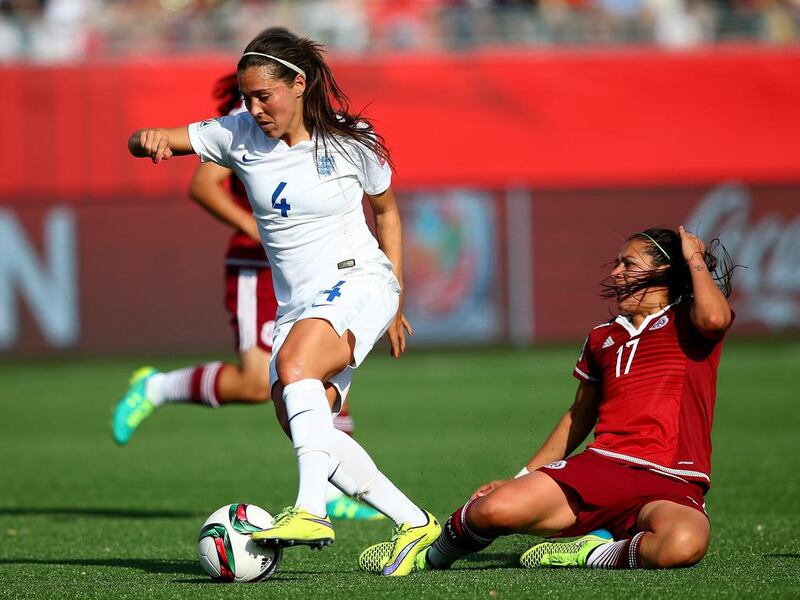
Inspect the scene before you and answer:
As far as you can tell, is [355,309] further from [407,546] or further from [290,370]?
[407,546]

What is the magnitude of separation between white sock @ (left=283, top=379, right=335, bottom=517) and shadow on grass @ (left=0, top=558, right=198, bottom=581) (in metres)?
0.85

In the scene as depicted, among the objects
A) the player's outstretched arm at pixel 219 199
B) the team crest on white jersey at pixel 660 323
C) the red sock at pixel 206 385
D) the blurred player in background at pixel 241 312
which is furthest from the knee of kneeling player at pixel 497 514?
the red sock at pixel 206 385

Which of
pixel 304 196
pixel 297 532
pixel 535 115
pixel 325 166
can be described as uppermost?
pixel 325 166

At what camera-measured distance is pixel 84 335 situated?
1656cm

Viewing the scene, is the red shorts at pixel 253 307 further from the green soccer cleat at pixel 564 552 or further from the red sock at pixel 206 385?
the green soccer cleat at pixel 564 552

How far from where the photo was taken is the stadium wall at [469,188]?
16.6 metres

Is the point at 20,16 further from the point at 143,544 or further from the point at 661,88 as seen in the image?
the point at 143,544

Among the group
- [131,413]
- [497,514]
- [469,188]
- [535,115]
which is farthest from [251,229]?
[535,115]

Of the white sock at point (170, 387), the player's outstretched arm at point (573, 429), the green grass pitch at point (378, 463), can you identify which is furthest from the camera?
the white sock at point (170, 387)

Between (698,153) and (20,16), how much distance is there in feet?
33.9

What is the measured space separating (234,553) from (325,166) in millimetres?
1561

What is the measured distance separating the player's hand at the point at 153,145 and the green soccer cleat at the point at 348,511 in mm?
2669

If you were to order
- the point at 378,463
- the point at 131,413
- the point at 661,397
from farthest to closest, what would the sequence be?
the point at 378,463 < the point at 131,413 < the point at 661,397

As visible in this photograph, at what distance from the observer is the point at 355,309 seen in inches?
200
